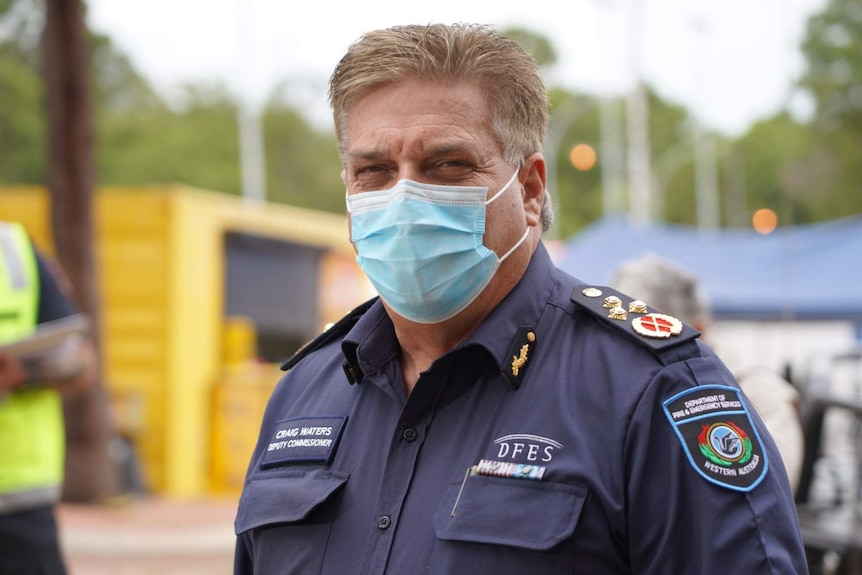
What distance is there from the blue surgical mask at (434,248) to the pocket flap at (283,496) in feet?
1.14

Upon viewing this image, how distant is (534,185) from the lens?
228 cm

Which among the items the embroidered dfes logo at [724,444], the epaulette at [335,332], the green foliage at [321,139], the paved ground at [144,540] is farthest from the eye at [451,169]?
the green foliage at [321,139]

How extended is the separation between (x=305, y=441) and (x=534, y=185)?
67cm

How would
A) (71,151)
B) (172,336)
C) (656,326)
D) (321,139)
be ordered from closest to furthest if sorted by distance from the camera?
(656,326), (71,151), (172,336), (321,139)

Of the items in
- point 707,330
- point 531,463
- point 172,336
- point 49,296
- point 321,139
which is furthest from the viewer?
point 321,139

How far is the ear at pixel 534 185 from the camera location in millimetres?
2254

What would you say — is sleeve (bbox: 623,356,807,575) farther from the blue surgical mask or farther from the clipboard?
the clipboard

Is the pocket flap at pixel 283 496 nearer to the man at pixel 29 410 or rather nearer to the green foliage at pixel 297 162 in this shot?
the man at pixel 29 410

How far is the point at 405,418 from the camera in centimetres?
212

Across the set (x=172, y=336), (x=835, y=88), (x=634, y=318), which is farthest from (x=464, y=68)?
(x=835, y=88)

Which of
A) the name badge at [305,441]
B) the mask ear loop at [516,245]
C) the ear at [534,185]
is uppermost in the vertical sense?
the ear at [534,185]

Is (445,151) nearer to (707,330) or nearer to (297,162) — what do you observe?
(707,330)

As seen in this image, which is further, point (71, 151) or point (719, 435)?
point (71, 151)

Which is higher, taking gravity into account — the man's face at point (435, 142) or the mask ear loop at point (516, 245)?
the man's face at point (435, 142)
